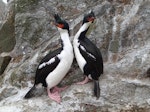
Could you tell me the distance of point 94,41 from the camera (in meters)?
7.49

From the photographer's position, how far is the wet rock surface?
6.37 metres

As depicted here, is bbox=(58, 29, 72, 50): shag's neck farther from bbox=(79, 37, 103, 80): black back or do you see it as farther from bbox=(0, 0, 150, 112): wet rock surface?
bbox=(0, 0, 150, 112): wet rock surface

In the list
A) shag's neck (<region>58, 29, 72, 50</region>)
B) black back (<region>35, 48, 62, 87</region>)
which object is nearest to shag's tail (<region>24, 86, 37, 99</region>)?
black back (<region>35, 48, 62, 87</region>)

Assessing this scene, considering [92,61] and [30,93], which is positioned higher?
[92,61]

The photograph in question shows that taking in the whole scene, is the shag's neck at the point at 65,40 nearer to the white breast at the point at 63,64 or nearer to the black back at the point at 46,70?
the white breast at the point at 63,64

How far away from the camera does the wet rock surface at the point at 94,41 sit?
637 cm

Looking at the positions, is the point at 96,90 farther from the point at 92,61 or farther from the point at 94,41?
the point at 94,41

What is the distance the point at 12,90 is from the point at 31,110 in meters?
0.91

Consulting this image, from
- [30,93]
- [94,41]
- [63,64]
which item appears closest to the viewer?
[63,64]

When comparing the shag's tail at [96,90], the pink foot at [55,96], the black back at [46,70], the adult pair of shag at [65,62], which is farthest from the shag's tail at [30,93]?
the shag's tail at [96,90]

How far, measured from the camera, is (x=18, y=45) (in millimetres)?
7926

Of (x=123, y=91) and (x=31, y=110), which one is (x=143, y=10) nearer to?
(x=123, y=91)

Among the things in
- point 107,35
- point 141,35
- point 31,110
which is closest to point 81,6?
point 107,35

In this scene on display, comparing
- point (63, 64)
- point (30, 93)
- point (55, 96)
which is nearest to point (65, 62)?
point (63, 64)
